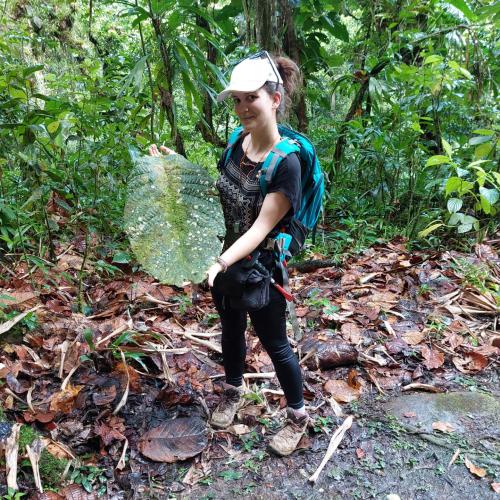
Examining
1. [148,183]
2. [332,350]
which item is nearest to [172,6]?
[148,183]

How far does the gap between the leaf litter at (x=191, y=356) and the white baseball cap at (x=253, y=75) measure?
1.32 m

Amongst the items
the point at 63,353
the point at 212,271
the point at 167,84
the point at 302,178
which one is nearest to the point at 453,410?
the point at 302,178

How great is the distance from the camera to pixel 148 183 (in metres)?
1.65

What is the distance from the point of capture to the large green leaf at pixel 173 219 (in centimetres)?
156

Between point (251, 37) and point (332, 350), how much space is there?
247cm

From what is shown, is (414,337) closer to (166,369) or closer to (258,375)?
(258,375)

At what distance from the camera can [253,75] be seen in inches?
66.1

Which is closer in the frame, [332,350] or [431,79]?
[332,350]

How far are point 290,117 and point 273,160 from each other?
3107 mm

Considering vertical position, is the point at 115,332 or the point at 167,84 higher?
the point at 167,84

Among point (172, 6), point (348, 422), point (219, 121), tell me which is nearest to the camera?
point (348, 422)

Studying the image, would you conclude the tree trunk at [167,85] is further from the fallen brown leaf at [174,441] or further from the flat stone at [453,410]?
the flat stone at [453,410]

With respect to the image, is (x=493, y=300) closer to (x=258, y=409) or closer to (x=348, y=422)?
(x=348, y=422)

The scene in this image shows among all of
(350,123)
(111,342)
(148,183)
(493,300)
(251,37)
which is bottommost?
(493,300)
